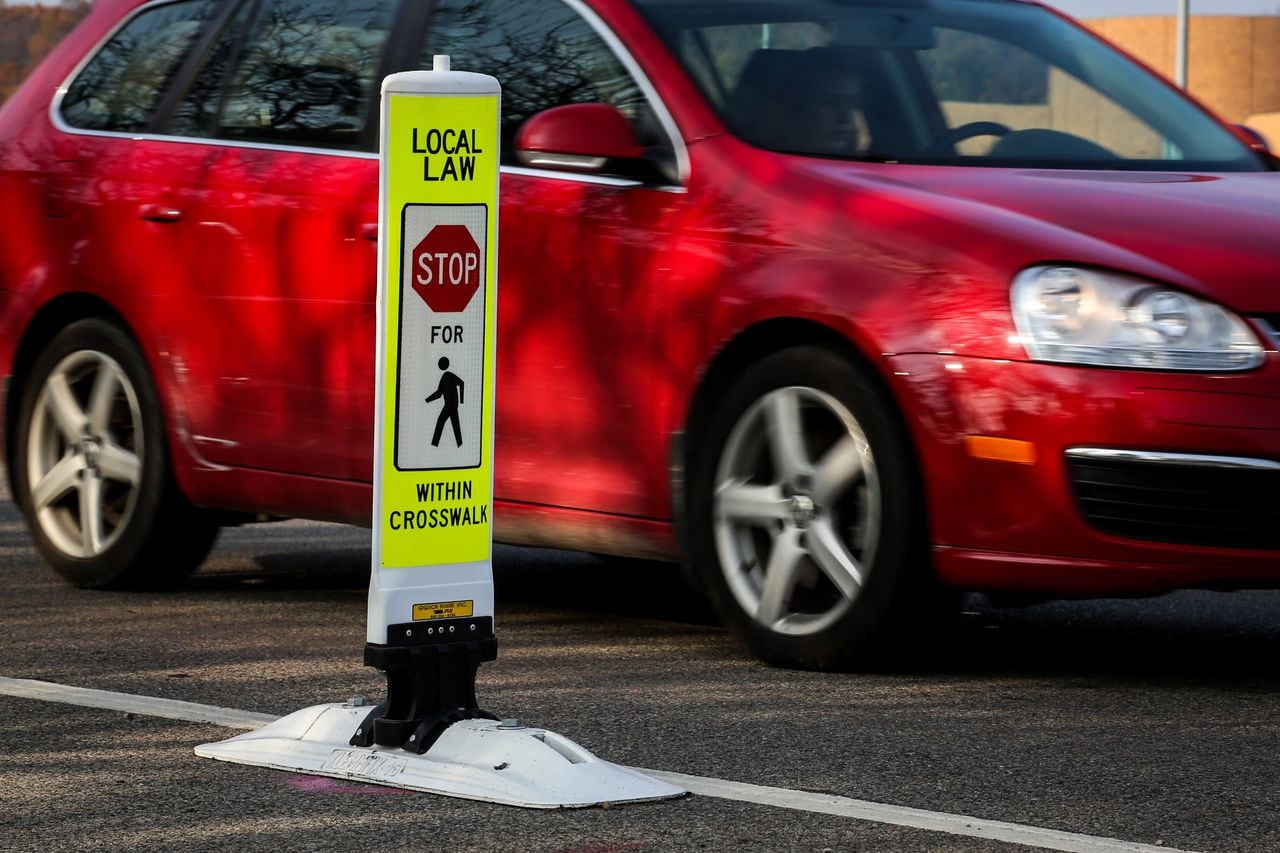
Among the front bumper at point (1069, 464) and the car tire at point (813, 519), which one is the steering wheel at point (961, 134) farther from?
the front bumper at point (1069, 464)

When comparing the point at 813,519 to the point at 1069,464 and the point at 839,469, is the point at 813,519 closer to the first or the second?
the point at 839,469

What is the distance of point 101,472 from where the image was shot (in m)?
7.05

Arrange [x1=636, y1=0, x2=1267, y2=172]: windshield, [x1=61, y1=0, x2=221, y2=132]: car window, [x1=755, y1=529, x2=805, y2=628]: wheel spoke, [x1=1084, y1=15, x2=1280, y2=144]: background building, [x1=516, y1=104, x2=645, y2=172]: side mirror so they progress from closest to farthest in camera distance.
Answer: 1. [x1=755, y1=529, x2=805, y2=628]: wheel spoke
2. [x1=516, y1=104, x2=645, y2=172]: side mirror
3. [x1=636, y1=0, x2=1267, y2=172]: windshield
4. [x1=61, y1=0, x2=221, y2=132]: car window
5. [x1=1084, y1=15, x2=1280, y2=144]: background building

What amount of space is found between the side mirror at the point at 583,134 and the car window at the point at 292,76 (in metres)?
0.84

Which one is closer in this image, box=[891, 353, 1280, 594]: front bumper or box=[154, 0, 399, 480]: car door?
box=[891, 353, 1280, 594]: front bumper

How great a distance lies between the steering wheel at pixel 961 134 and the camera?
6.00 metres

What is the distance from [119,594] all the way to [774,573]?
232 cm

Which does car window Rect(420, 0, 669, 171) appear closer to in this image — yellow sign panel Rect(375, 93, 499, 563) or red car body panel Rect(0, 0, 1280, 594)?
red car body panel Rect(0, 0, 1280, 594)

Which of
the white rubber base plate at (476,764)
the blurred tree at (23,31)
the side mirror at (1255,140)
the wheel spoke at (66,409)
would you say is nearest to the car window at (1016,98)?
the side mirror at (1255,140)

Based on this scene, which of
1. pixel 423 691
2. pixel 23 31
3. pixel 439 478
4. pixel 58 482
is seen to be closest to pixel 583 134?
pixel 439 478

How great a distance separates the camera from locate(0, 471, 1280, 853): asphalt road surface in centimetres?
396

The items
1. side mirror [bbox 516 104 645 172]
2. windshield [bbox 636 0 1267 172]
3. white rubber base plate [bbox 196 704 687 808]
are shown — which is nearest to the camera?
white rubber base plate [bbox 196 704 687 808]

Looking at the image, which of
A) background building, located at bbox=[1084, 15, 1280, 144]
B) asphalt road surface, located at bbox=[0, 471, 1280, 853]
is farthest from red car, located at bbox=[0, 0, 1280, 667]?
background building, located at bbox=[1084, 15, 1280, 144]

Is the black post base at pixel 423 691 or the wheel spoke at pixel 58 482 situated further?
the wheel spoke at pixel 58 482
